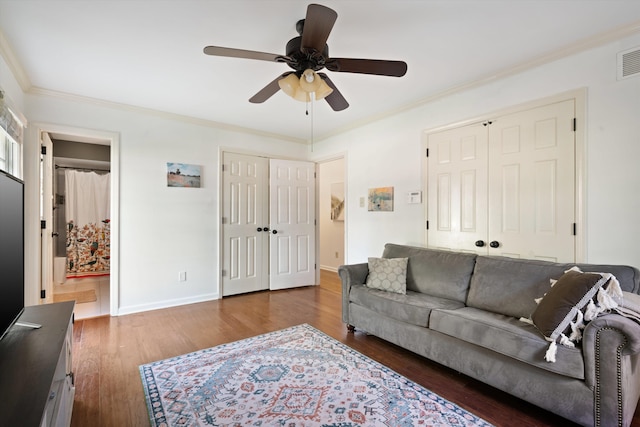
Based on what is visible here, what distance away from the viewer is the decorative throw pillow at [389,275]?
286 cm

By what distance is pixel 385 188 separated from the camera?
3.80 m

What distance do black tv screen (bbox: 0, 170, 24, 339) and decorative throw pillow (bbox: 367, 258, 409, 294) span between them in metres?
2.53

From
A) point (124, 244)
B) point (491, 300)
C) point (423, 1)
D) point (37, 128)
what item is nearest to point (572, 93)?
point (423, 1)

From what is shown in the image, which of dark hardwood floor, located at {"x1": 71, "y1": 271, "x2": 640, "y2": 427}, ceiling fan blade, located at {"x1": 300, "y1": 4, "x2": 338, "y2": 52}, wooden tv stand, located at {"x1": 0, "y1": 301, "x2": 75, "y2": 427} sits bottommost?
dark hardwood floor, located at {"x1": 71, "y1": 271, "x2": 640, "y2": 427}

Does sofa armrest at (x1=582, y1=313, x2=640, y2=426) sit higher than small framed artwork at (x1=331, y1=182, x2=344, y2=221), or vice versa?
small framed artwork at (x1=331, y1=182, x2=344, y2=221)

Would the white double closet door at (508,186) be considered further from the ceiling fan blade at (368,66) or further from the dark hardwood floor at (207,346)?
the ceiling fan blade at (368,66)

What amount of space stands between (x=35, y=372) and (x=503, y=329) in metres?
2.36

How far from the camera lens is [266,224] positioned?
4.69 m

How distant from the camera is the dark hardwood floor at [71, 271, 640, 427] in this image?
5.90ft

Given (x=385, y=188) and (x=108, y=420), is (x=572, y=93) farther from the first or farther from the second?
(x=108, y=420)

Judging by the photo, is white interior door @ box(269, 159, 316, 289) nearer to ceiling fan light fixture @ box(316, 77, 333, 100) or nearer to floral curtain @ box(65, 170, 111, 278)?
ceiling fan light fixture @ box(316, 77, 333, 100)

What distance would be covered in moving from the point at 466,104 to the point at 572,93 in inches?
34.0

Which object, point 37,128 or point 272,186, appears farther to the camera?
point 272,186

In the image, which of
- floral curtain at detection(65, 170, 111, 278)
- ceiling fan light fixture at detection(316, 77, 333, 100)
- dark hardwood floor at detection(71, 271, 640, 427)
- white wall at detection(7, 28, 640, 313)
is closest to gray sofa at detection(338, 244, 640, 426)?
dark hardwood floor at detection(71, 271, 640, 427)
